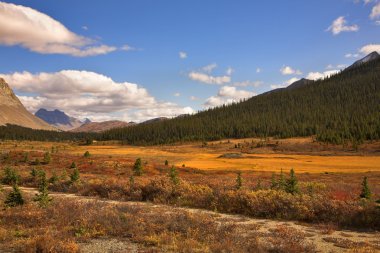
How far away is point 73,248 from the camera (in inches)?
418

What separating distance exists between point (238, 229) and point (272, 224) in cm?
216

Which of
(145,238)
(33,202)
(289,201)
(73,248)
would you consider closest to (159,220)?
(145,238)

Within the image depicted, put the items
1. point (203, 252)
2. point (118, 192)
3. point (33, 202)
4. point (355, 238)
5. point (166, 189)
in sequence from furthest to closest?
point (118, 192), point (166, 189), point (33, 202), point (355, 238), point (203, 252)

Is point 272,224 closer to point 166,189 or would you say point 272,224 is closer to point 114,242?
point 114,242

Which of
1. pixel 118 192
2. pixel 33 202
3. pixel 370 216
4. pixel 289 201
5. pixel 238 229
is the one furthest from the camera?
pixel 118 192

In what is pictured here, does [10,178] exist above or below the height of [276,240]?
above

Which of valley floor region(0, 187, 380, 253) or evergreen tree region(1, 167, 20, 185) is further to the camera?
evergreen tree region(1, 167, 20, 185)

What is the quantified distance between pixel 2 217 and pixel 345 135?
135 meters

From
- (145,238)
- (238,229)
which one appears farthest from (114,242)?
(238,229)

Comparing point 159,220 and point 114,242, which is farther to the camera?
point 159,220

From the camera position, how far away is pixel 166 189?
72.1 feet

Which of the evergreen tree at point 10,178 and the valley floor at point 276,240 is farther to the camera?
the evergreen tree at point 10,178

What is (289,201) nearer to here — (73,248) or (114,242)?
(114,242)

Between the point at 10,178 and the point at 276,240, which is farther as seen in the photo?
the point at 10,178
